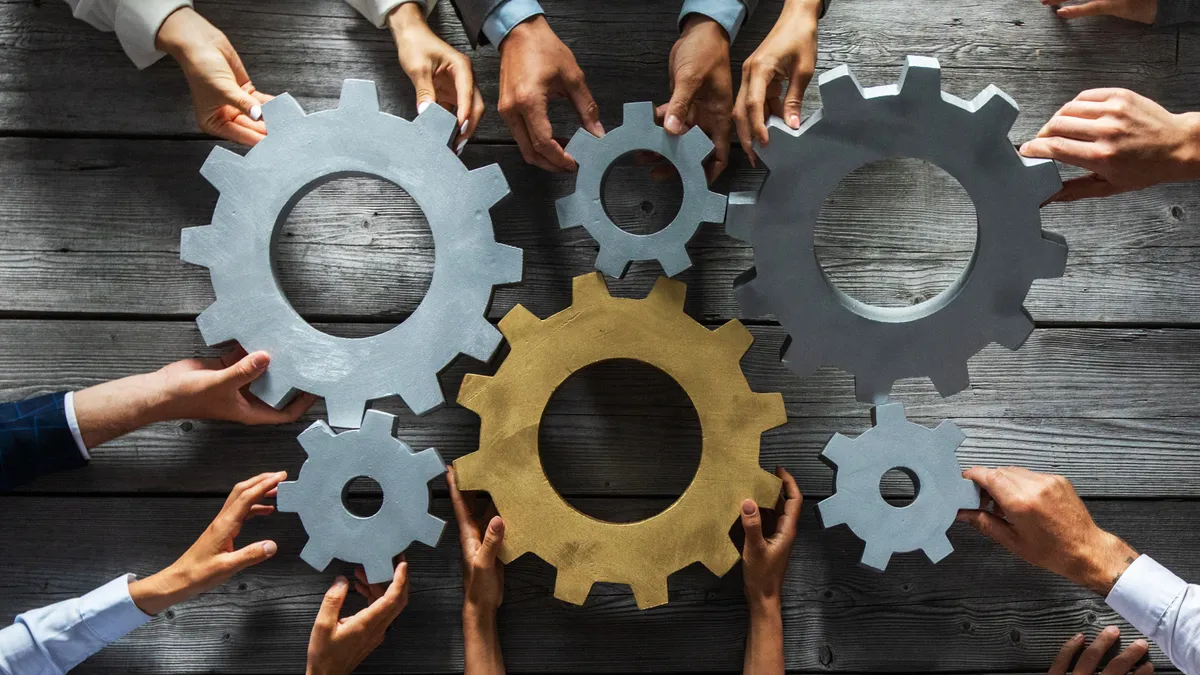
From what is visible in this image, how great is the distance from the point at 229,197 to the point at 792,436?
71cm

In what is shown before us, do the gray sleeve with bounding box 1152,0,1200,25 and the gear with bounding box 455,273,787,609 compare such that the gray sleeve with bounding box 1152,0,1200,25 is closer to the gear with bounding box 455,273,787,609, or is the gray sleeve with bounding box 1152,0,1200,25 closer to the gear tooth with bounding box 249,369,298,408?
the gear with bounding box 455,273,787,609

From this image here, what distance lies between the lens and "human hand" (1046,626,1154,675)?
944 millimetres

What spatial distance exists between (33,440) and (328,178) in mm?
466

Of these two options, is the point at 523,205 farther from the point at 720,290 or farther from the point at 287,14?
the point at 287,14

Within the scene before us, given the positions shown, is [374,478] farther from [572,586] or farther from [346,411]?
[572,586]

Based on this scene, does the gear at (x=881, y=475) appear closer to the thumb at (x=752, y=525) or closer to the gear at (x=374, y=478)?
the thumb at (x=752, y=525)

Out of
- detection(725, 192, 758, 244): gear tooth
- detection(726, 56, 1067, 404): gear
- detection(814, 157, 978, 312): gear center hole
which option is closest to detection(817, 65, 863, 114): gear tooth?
detection(726, 56, 1067, 404): gear

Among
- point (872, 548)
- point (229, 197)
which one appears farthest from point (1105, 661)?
point (229, 197)

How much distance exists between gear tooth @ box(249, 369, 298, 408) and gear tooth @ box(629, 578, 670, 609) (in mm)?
433

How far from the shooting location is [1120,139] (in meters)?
0.81

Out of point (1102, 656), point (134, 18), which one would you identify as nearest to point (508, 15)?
point (134, 18)

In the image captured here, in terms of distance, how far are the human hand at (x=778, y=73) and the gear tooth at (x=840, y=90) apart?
0.04 metres

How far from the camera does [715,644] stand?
0.98m

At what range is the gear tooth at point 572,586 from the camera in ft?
2.80
